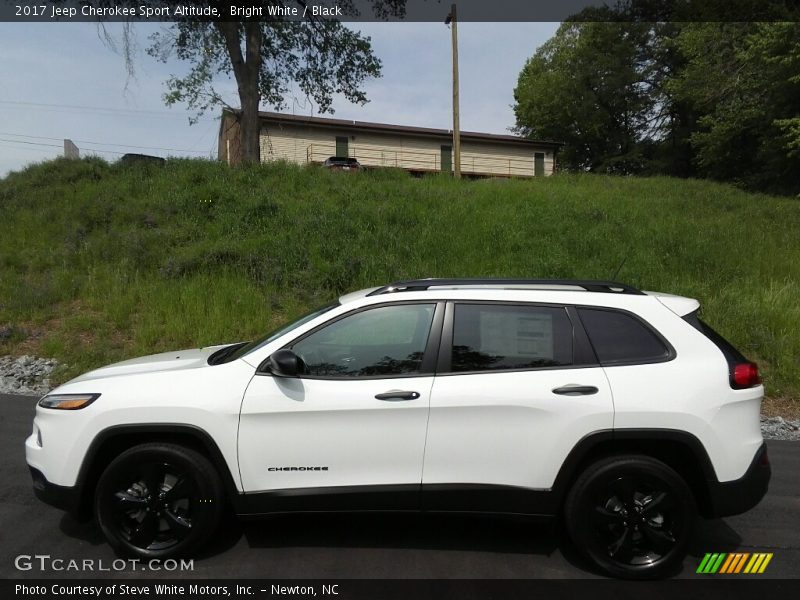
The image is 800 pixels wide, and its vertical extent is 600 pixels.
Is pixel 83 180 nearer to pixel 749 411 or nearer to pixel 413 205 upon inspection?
pixel 413 205

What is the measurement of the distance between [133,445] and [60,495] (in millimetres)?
464

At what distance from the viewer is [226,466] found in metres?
3.18

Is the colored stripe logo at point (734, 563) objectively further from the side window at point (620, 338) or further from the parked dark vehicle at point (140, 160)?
the parked dark vehicle at point (140, 160)

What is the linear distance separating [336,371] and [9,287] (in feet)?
35.0

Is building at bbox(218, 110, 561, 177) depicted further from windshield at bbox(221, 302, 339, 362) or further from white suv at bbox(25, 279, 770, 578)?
white suv at bbox(25, 279, 770, 578)

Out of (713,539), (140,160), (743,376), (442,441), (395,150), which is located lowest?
(713,539)

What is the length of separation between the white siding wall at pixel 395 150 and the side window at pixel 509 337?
26.4 m

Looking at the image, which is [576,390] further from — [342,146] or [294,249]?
[342,146]

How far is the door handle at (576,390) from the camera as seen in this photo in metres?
3.12

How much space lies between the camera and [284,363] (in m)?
3.12

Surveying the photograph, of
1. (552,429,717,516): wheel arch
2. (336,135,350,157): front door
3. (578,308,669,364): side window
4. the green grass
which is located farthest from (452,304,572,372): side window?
(336,135,350,157): front door

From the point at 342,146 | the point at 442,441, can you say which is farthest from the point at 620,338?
the point at 342,146

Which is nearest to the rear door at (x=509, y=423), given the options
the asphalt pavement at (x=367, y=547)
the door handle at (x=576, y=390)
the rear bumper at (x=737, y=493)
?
the door handle at (x=576, y=390)
